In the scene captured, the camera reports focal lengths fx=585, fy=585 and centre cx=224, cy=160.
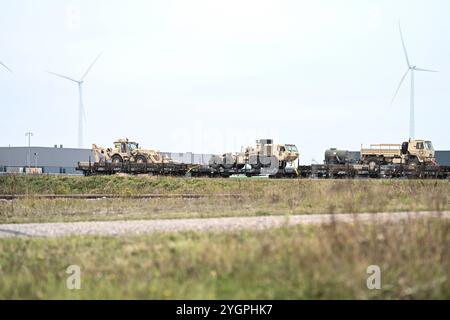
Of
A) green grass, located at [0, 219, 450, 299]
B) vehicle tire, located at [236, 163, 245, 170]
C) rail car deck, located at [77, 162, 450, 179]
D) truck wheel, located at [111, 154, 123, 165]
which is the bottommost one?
green grass, located at [0, 219, 450, 299]

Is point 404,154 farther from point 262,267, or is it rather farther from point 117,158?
point 262,267

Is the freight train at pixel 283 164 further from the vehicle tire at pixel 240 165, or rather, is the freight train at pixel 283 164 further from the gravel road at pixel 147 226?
the gravel road at pixel 147 226

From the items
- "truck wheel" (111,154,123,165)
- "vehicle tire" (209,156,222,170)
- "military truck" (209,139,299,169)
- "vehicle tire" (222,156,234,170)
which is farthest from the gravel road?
"truck wheel" (111,154,123,165)

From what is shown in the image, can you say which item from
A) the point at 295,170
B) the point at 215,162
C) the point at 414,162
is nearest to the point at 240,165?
the point at 215,162

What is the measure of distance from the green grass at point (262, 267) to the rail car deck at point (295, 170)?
110ft

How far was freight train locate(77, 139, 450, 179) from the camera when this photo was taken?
142 feet

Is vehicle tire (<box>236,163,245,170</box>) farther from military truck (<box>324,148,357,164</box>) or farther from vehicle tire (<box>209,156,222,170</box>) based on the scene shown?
military truck (<box>324,148,357,164</box>)

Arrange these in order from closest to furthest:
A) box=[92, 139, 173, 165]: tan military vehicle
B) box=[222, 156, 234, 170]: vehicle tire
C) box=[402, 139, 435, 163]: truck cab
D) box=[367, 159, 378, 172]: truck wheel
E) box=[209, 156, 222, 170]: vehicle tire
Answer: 1. box=[367, 159, 378, 172]: truck wheel
2. box=[402, 139, 435, 163]: truck cab
3. box=[222, 156, 234, 170]: vehicle tire
4. box=[209, 156, 222, 170]: vehicle tire
5. box=[92, 139, 173, 165]: tan military vehicle

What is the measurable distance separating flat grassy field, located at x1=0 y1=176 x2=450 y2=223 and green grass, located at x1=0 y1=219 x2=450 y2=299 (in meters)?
0.84

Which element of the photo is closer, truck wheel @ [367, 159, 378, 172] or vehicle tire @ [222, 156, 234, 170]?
truck wheel @ [367, 159, 378, 172]

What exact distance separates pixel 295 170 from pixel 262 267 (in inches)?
1477

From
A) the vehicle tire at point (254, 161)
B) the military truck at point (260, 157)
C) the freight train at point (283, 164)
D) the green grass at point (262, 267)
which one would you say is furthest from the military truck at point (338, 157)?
the green grass at point (262, 267)

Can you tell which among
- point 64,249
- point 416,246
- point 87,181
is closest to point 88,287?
point 64,249

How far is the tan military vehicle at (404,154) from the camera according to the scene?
148 ft
